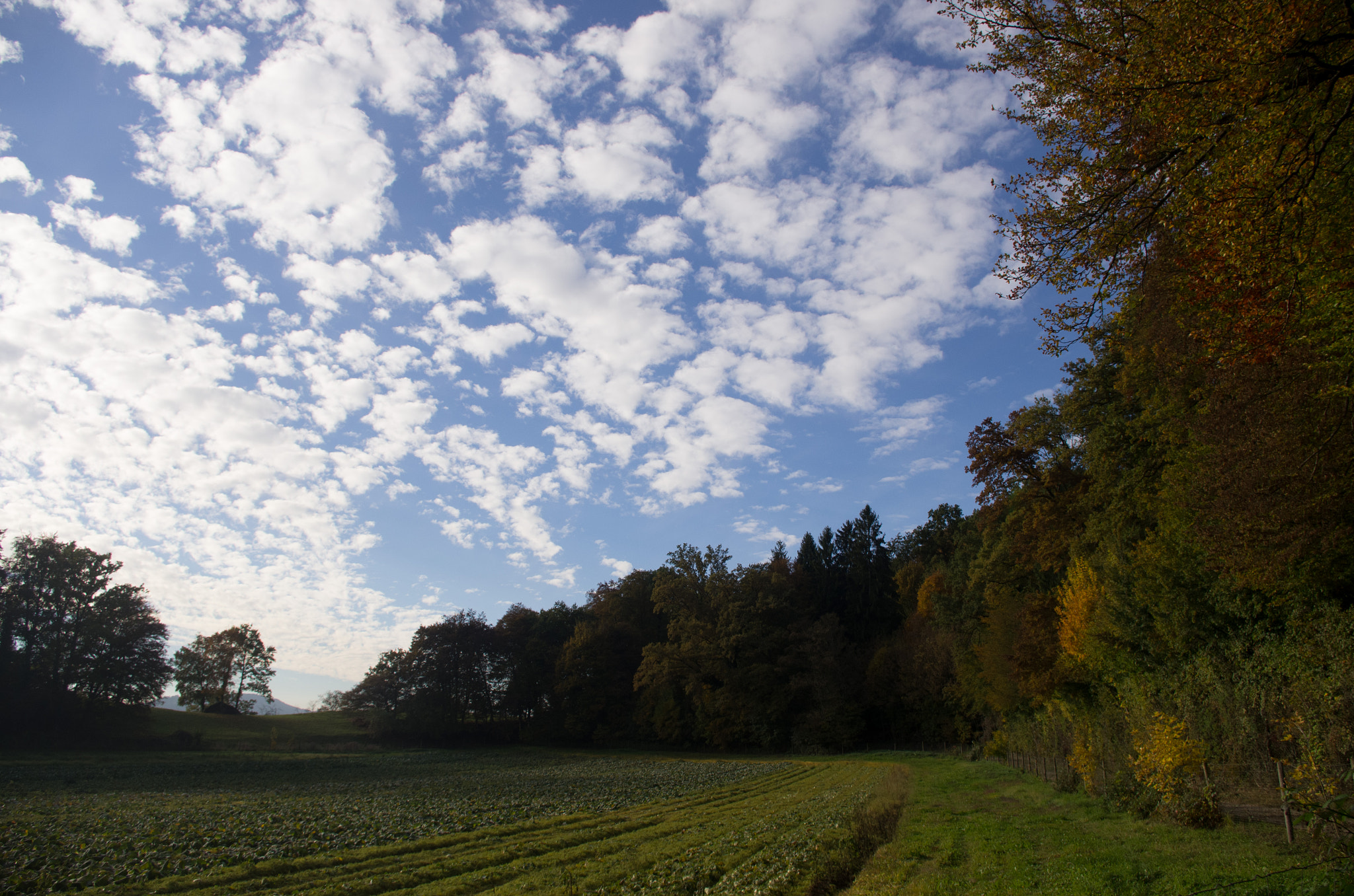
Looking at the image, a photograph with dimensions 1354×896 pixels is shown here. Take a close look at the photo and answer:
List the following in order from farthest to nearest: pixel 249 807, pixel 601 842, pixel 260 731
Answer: pixel 260 731
pixel 249 807
pixel 601 842

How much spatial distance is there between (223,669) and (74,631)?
29.3m

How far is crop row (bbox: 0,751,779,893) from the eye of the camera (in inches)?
559

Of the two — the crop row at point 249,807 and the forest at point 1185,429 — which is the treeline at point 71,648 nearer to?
the crop row at point 249,807

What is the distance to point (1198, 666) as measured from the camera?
18.1m


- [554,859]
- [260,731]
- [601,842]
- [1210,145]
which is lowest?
[260,731]

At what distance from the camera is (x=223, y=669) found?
88.3 metres

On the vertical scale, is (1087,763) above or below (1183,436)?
below

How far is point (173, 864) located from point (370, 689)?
232 feet

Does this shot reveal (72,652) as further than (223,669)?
No

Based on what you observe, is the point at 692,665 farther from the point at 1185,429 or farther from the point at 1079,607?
the point at 1185,429

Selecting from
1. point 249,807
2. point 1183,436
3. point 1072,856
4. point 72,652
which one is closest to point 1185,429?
point 1183,436

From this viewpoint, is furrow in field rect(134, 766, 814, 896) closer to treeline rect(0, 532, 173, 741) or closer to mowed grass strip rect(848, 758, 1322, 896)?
mowed grass strip rect(848, 758, 1322, 896)

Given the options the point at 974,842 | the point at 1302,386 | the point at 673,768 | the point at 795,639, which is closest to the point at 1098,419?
the point at 1302,386

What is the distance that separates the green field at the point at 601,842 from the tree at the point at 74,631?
36.4 m
